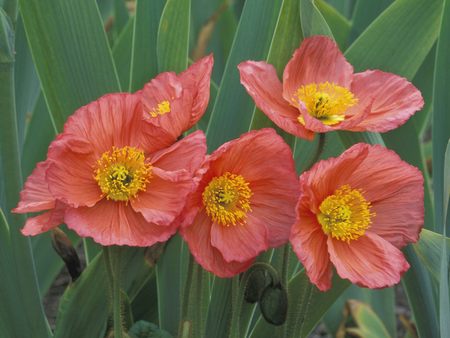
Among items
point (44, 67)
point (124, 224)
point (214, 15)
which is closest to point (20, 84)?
point (44, 67)

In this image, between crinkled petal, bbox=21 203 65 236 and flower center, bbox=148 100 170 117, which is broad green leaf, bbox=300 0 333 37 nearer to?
flower center, bbox=148 100 170 117

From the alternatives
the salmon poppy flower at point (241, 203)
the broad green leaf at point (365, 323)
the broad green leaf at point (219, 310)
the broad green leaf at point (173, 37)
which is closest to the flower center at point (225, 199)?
the salmon poppy flower at point (241, 203)

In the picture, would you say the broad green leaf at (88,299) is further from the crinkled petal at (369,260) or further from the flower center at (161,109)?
the crinkled petal at (369,260)

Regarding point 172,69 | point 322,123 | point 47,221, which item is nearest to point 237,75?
point 172,69

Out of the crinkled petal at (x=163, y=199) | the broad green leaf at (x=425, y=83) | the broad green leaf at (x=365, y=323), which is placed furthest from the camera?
the broad green leaf at (x=425, y=83)

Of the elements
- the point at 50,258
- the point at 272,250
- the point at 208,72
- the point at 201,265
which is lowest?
the point at 50,258

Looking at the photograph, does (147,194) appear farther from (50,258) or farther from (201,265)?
(50,258)
